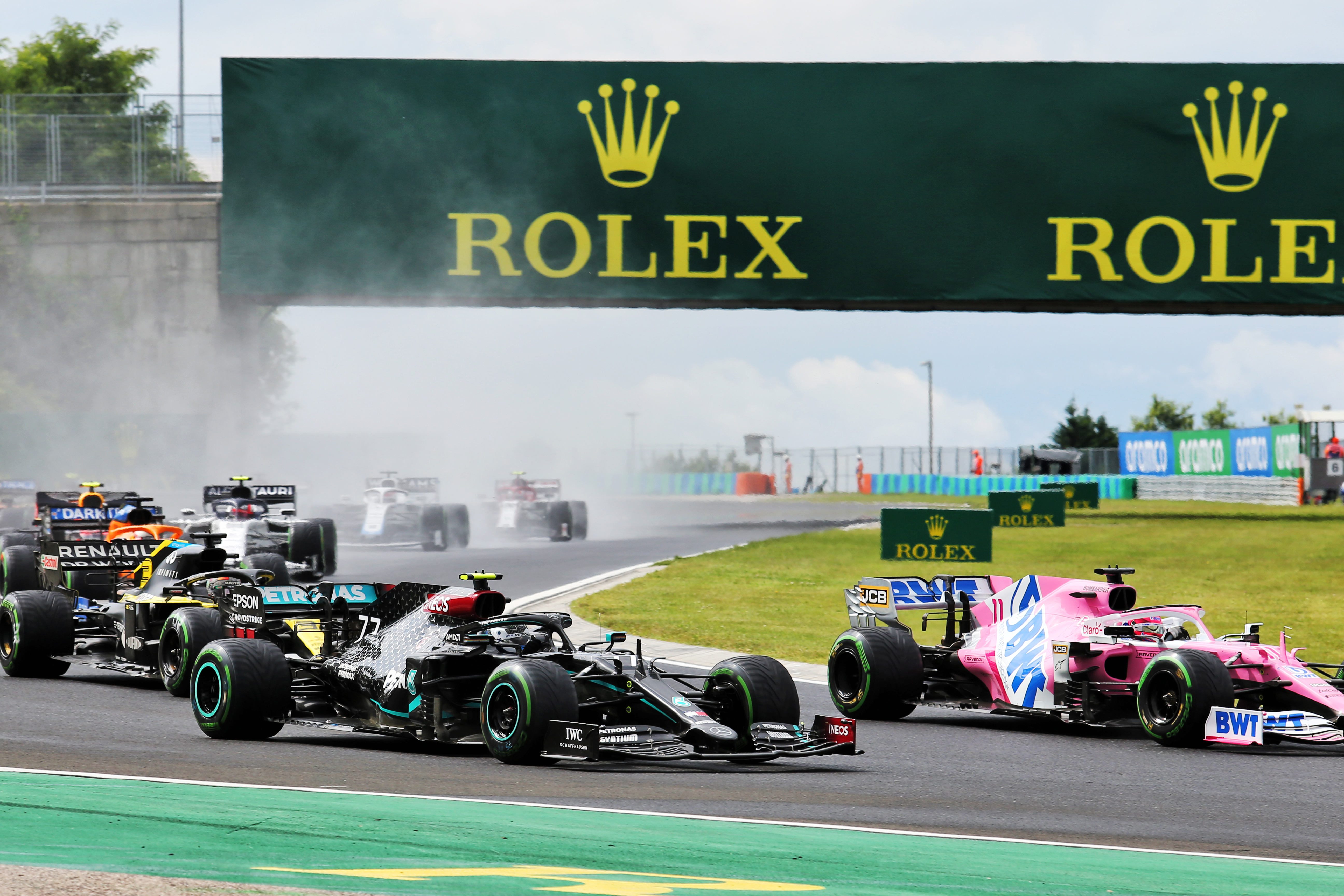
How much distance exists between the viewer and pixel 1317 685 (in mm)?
11086

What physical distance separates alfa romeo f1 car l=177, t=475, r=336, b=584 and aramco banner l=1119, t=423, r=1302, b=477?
4179 centimetres

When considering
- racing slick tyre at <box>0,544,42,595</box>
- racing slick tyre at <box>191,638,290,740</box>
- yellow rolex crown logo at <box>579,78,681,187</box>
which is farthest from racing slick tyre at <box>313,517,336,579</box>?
racing slick tyre at <box>191,638,290,740</box>

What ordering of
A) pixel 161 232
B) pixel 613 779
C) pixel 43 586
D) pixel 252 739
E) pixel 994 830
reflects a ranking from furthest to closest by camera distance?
pixel 161 232 → pixel 43 586 → pixel 252 739 → pixel 613 779 → pixel 994 830

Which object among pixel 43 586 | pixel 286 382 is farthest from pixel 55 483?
pixel 286 382

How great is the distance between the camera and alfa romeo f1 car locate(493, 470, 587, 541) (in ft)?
121

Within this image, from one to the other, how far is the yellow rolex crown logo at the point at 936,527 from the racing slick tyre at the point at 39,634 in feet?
41.6

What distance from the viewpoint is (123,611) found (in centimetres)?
1457

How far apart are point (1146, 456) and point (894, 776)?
225 ft

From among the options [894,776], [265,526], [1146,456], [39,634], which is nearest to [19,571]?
[39,634]

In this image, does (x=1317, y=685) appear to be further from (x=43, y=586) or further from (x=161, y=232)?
(x=161, y=232)

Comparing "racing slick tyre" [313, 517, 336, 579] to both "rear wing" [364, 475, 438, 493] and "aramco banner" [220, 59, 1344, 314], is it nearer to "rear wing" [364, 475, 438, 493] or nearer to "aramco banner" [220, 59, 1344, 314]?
"aramco banner" [220, 59, 1344, 314]

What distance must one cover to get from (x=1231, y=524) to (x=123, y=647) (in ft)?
121

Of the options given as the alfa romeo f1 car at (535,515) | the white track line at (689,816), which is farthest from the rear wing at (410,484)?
the white track line at (689,816)

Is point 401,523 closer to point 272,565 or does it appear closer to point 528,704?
point 272,565
